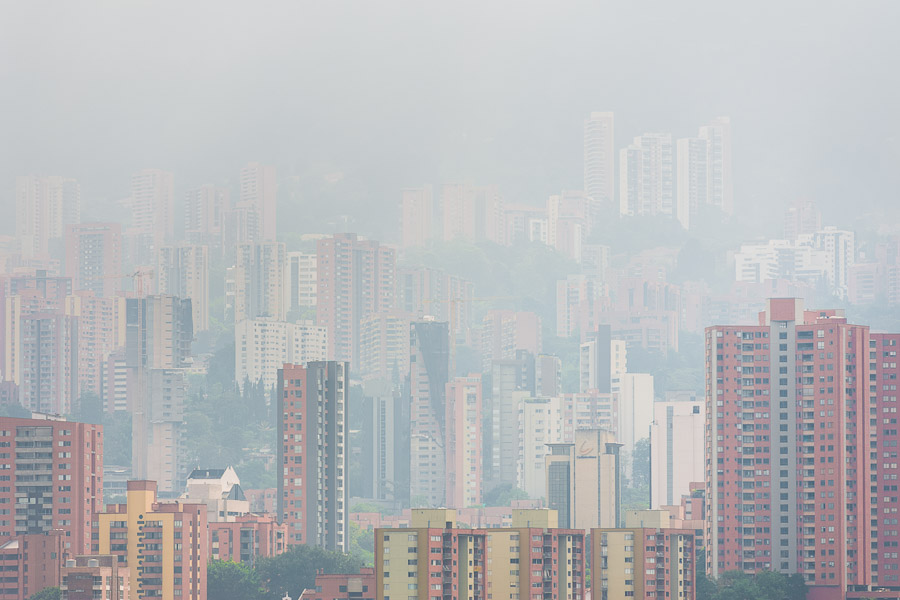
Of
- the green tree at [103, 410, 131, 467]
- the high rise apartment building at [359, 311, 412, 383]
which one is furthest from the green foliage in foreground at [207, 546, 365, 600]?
the high rise apartment building at [359, 311, 412, 383]

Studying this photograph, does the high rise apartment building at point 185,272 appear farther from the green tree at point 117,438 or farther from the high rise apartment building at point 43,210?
the green tree at point 117,438

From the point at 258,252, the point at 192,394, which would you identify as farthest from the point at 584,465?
the point at 258,252

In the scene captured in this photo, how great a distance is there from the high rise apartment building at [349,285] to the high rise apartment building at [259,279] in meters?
2.54

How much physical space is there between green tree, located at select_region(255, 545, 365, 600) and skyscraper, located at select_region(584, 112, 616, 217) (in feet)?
197

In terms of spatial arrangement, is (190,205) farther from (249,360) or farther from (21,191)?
(249,360)

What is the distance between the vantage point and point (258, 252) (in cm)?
9069

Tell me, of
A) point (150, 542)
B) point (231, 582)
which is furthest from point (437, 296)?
point (150, 542)

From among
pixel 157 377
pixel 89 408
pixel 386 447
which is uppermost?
pixel 157 377

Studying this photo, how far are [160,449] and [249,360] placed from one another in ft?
38.0

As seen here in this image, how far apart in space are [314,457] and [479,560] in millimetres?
16501

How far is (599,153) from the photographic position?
103m

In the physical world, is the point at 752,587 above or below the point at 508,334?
below

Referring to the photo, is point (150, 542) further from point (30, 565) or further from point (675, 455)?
point (675, 455)

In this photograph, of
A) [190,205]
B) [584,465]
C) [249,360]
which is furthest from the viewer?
[190,205]
